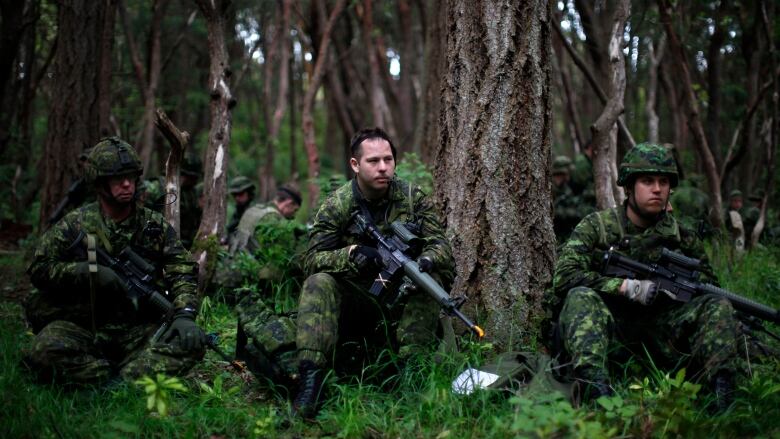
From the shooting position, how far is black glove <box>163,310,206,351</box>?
4.43m

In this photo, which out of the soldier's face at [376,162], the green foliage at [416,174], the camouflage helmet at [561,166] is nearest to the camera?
the soldier's face at [376,162]

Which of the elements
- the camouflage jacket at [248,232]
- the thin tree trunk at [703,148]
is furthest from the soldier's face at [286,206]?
the thin tree trunk at [703,148]

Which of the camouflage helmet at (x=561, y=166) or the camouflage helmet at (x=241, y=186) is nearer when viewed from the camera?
the camouflage helmet at (x=241, y=186)

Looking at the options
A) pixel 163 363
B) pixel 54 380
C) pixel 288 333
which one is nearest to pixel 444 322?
pixel 288 333

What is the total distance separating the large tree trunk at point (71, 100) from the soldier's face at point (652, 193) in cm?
620

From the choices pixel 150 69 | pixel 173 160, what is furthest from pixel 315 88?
pixel 173 160

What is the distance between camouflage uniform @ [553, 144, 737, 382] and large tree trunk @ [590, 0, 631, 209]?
9.41 feet

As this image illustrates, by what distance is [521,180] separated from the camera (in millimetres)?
4988

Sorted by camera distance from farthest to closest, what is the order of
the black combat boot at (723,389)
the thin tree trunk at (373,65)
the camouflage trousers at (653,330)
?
the thin tree trunk at (373,65), the camouflage trousers at (653,330), the black combat boot at (723,389)

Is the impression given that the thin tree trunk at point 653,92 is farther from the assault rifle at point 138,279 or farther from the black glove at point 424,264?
the assault rifle at point 138,279

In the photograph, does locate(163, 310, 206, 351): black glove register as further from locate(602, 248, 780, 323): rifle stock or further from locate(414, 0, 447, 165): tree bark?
locate(414, 0, 447, 165): tree bark

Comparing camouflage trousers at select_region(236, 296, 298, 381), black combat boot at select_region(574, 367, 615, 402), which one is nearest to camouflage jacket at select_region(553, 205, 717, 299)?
black combat boot at select_region(574, 367, 615, 402)

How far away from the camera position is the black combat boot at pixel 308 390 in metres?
3.99

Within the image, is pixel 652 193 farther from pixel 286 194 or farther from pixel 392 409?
pixel 286 194
